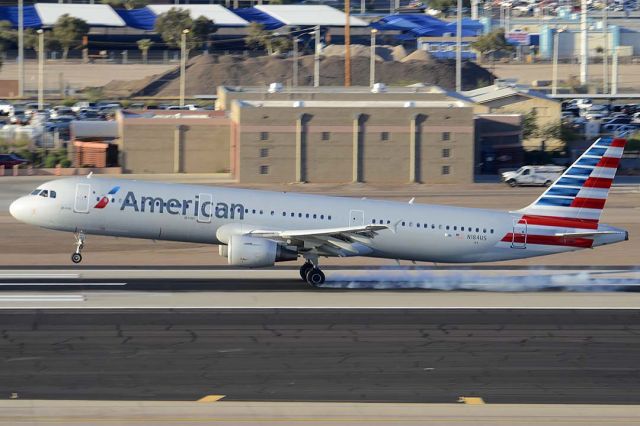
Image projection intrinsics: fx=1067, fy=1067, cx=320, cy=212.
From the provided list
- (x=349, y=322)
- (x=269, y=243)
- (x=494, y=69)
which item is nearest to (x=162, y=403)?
(x=349, y=322)

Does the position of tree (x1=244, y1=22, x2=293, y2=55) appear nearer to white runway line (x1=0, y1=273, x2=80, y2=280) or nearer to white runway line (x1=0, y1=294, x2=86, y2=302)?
white runway line (x1=0, y1=273, x2=80, y2=280)

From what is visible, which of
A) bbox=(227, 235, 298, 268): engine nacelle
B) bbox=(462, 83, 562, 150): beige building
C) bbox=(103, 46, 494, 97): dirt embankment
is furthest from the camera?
bbox=(103, 46, 494, 97): dirt embankment

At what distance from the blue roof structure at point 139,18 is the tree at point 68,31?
9133mm

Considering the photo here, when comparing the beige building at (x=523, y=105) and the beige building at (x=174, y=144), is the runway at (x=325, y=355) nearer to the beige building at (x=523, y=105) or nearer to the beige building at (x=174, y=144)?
the beige building at (x=174, y=144)

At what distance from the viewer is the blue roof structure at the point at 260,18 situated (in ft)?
569

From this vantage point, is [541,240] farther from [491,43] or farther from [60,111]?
[491,43]

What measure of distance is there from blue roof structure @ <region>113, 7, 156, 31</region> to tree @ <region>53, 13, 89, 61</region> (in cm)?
913

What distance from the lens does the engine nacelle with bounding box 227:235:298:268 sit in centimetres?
3741

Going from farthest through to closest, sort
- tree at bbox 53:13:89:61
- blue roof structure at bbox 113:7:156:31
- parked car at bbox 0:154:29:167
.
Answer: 1. blue roof structure at bbox 113:7:156:31
2. tree at bbox 53:13:89:61
3. parked car at bbox 0:154:29:167

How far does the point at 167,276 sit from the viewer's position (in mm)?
42344

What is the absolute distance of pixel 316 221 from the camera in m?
39.6

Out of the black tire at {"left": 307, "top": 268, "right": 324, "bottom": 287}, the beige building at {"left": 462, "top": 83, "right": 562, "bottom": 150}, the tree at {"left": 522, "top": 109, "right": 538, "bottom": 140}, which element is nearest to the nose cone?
the black tire at {"left": 307, "top": 268, "right": 324, "bottom": 287}

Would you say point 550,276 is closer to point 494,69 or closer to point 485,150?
point 485,150

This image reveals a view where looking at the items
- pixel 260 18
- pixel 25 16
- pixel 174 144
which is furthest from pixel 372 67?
pixel 25 16
